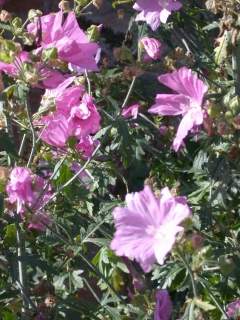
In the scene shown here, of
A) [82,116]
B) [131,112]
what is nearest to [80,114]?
[82,116]

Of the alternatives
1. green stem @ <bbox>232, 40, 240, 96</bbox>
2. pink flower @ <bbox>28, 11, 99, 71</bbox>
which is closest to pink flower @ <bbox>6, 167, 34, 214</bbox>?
pink flower @ <bbox>28, 11, 99, 71</bbox>

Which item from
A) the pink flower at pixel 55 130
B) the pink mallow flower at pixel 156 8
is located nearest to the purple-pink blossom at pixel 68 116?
the pink flower at pixel 55 130

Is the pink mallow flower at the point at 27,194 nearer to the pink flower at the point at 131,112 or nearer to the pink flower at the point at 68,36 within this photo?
the pink flower at the point at 68,36

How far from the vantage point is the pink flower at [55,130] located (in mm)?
1990

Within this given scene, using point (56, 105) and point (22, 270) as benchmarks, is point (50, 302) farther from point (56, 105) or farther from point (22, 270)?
point (56, 105)

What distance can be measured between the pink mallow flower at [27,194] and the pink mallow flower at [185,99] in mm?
310

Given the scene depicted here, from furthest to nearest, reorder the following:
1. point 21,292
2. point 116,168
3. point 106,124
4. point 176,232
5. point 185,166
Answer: point 185,166 < point 116,168 < point 106,124 < point 21,292 < point 176,232

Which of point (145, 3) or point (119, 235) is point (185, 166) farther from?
point (119, 235)

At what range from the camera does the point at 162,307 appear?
5.91 ft

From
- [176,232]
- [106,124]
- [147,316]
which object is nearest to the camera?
[176,232]

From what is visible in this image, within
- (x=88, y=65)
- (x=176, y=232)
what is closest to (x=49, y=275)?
(x=88, y=65)

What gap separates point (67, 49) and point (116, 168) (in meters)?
0.63

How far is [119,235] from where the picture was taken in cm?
155

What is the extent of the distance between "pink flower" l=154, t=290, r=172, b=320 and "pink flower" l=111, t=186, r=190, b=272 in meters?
0.26
